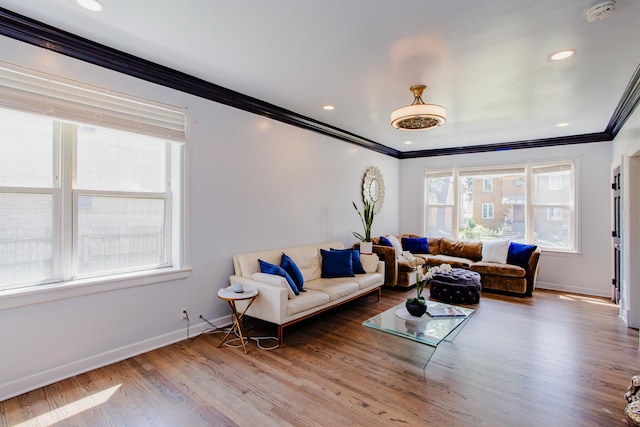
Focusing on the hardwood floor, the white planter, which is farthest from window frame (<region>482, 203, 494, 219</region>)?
the hardwood floor

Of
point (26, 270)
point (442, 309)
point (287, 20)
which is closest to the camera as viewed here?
point (287, 20)

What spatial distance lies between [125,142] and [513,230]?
626 cm

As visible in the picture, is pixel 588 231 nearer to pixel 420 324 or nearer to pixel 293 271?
pixel 420 324

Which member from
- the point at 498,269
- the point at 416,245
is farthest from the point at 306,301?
the point at 416,245

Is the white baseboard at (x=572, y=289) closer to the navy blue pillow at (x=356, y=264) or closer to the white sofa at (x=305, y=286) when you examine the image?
the white sofa at (x=305, y=286)

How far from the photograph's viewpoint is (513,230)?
5.84m

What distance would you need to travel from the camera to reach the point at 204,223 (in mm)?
3301

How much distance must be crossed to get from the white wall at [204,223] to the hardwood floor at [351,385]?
0.69ft

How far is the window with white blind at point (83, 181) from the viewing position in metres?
2.28

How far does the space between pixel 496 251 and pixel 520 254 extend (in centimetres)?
36

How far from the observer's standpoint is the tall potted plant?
16.0ft

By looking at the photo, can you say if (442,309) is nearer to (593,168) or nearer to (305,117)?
(305,117)

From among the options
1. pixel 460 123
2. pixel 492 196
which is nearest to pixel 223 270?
pixel 460 123

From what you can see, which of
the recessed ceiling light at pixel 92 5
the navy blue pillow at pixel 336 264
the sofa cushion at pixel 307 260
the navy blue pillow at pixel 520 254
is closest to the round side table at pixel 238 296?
the sofa cushion at pixel 307 260
